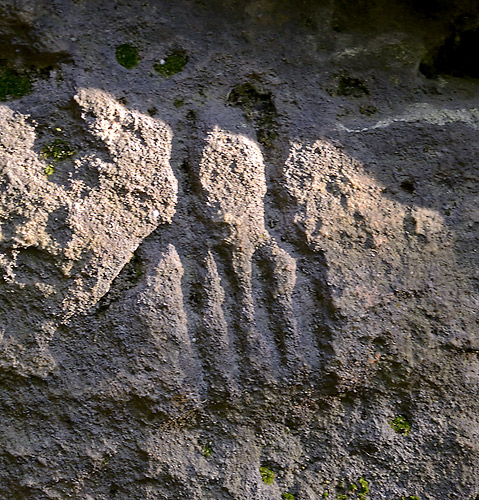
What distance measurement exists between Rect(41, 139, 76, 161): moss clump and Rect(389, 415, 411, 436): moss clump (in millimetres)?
1032

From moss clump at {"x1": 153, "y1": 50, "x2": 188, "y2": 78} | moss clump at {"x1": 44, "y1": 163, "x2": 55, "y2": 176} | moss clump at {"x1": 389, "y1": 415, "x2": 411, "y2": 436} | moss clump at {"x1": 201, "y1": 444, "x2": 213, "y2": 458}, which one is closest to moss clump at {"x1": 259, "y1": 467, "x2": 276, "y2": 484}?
moss clump at {"x1": 201, "y1": 444, "x2": 213, "y2": 458}

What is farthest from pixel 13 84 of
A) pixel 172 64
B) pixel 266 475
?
pixel 266 475

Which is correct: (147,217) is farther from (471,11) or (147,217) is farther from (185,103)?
(471,11)

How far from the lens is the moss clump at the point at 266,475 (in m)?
1.31

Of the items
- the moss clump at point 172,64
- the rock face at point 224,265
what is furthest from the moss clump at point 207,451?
the moss clump at point 172,64

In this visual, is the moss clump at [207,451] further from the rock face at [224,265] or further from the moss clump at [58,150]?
the moss clump at [58,150]

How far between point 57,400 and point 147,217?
483 mm

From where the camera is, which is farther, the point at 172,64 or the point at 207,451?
the point at 172,64

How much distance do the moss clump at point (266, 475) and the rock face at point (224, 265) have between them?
1 cm

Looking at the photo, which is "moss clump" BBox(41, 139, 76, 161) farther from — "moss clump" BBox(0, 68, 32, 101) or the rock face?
"moss clump" BBox(0, 68, 32, 101)

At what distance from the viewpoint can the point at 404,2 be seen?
1.49 m

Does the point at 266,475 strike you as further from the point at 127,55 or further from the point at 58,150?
the point at 127,55

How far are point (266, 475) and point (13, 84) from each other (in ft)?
3.76

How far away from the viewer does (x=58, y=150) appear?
133 cm
